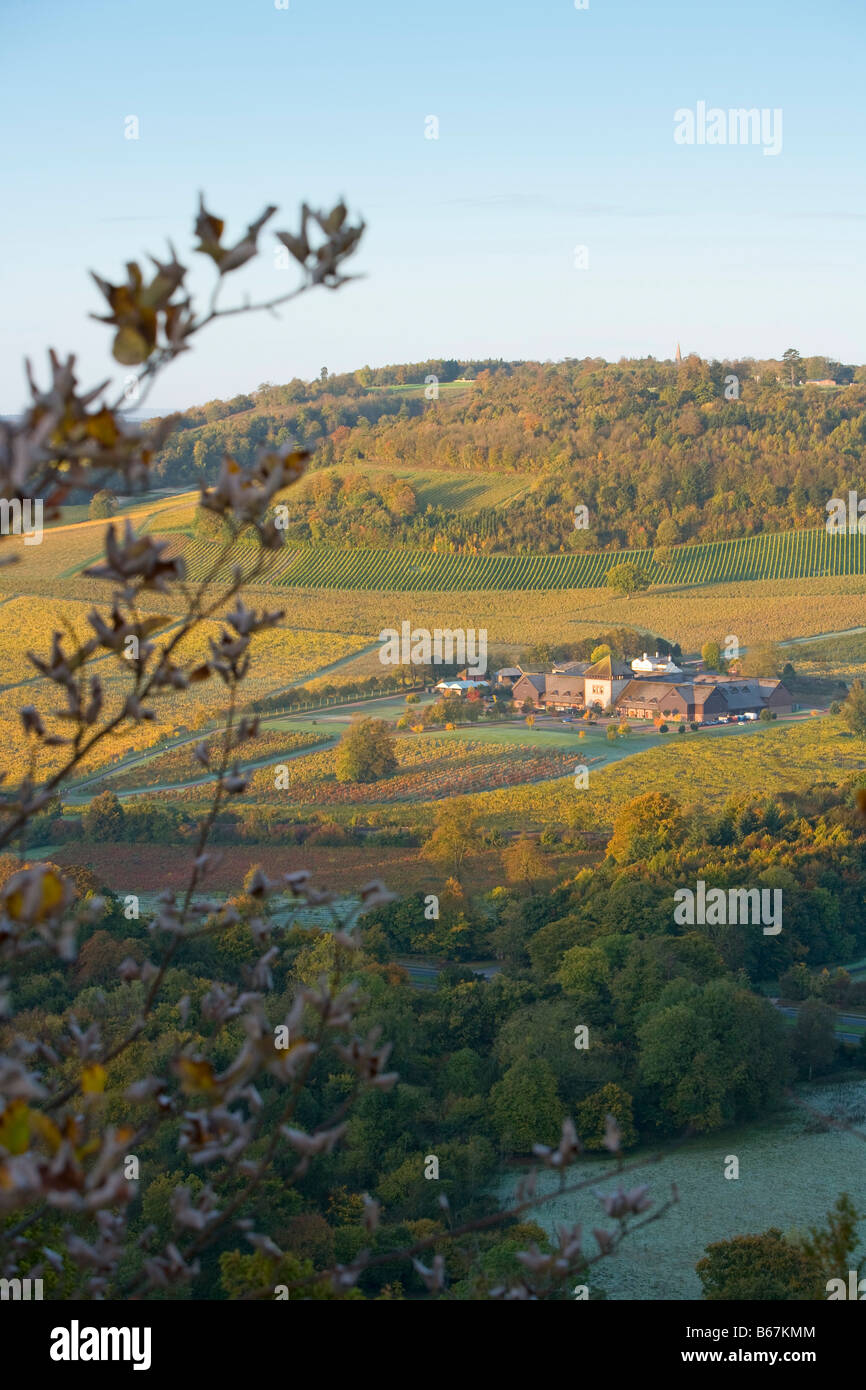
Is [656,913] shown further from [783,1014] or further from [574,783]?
[574,783]

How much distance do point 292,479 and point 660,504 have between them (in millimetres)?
43953

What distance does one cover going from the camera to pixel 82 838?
802 inches

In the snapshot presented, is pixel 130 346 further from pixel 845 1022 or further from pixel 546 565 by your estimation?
pixel 546 565

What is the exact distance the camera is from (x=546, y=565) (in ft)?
131

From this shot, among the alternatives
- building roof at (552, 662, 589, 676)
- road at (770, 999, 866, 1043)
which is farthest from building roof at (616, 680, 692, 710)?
road at (770, 999, 866, 1043)

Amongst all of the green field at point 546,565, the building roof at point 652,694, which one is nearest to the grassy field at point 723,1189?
the building roof at point 652,694

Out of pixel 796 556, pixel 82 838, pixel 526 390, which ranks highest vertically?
pixel 526 390

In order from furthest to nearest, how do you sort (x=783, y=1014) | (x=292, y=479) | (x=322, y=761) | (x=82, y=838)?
1. (x=322, y=761)
2. (x=82, y=838)
3. (x=783, y=1014)
4. (x=292, y=479)

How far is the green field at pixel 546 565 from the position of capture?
3734cm

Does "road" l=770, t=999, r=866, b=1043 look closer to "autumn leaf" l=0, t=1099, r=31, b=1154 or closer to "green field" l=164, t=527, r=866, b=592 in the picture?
"autumn leaf" l=0, t=1099, r=31, b=1154

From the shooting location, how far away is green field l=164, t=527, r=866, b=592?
37.3 meters

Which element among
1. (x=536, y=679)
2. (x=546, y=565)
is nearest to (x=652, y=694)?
(x=536, y=679)

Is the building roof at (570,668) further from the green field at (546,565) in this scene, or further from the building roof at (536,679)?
the green field at (546,565)
